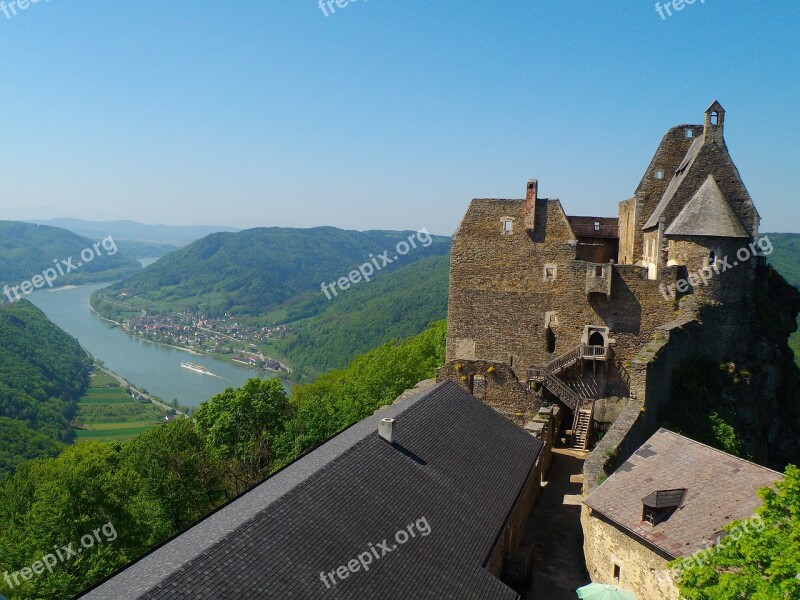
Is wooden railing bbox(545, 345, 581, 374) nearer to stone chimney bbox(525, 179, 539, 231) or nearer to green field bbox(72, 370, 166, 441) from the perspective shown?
stone chimney bbox(525, 179, 539, 231)

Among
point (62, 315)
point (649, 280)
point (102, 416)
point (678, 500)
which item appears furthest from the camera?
point (62, 315)

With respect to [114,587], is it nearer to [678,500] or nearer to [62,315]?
[678,500]

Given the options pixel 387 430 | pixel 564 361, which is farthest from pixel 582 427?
pixel 387 430

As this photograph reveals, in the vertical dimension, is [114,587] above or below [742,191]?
below

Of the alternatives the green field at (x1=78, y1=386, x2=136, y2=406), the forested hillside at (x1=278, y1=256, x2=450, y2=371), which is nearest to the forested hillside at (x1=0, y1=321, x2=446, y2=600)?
the forested hillside at (x1=278, y1=256, x2=450, y2=371)

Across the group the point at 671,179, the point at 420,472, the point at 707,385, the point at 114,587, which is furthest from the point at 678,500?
the point at 671,179
